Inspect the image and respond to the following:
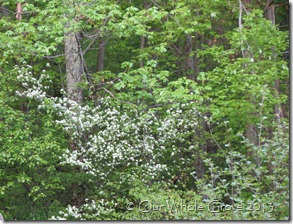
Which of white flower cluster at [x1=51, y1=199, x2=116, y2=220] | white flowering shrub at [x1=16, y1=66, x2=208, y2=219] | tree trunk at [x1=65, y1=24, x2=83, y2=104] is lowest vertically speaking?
white flower cluster at [x1=51, y1=199, x2=116, y2=220]

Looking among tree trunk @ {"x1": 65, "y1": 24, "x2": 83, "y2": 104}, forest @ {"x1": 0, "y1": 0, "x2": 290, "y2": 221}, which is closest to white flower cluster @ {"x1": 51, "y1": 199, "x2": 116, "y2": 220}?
forest @ {"x1": 0, "y1": 0, "x2": 290, "y2": 221}

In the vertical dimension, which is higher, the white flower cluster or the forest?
the forest

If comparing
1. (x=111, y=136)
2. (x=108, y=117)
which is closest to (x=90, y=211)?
(x=111, y=136)

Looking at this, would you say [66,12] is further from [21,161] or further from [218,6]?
[218,6]

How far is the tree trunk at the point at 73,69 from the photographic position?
12164 millimetres

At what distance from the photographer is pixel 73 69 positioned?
40.5 ft

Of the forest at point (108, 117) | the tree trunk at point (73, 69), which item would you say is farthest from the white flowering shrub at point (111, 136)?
the tree trunk at point (73, 69)

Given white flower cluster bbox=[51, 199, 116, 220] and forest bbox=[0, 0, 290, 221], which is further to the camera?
forest bbox=[0, 0, 290, 221]

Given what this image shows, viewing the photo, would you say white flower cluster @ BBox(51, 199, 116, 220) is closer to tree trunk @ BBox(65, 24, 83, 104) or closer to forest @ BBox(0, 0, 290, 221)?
forest @ BBox(0, 0, 290, 221)

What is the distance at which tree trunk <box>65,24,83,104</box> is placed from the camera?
1216 centimetres

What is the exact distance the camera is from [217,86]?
12.3 m

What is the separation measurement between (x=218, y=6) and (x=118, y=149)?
4242mm

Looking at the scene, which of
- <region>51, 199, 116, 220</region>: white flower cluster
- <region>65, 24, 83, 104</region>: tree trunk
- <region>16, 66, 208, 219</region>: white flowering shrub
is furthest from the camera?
<region>65, 24, 83, 104</region>: tree trunk

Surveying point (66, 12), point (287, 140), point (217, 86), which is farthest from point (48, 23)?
point (287, 140)
